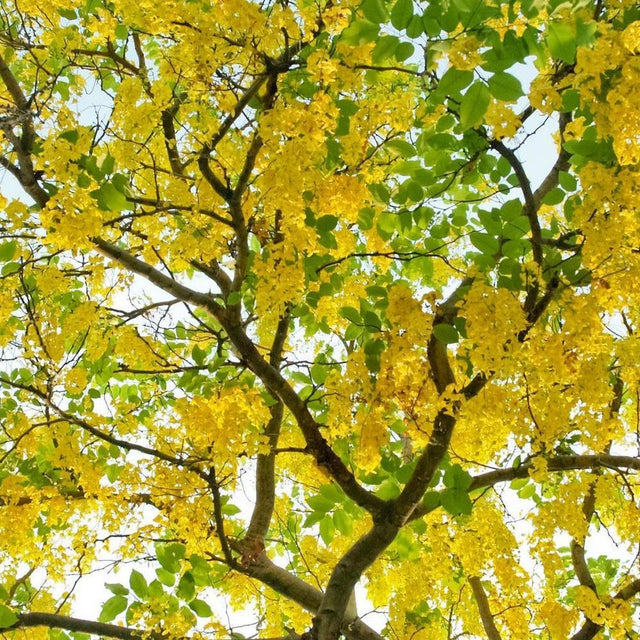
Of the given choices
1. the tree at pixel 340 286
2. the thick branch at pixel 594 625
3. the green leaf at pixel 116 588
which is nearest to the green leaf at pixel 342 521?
the tree at pixel 340 286

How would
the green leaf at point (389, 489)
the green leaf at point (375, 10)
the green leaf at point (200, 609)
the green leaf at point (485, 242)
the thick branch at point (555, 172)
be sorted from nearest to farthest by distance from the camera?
the green leaf at point (375, 10), the green leaf at point (485, 242), the thick branch at point (555, 172), the green leaf at point (389, 489), the green leaf at point (200, 609)

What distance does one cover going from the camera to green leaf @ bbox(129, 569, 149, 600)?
3391 millimetres

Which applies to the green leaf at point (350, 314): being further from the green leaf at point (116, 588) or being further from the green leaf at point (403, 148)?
the green leaf at point (116, 588)

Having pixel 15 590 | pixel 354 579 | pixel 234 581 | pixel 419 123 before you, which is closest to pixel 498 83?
pixel 419 123

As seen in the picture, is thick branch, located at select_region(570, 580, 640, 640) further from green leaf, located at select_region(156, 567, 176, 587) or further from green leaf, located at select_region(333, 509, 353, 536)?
green leaf, located at select_region(156, 567, 176, 587)

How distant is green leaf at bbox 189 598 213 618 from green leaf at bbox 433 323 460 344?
207 cm

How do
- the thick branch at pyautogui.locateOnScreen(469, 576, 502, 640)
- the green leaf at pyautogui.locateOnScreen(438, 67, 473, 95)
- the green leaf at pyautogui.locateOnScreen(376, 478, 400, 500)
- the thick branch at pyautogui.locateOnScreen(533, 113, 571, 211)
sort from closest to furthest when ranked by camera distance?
the green leaf at pyautogui.locateOnScreen(438, 67, 473, 95), the thick branch at pyautogui.locateOnScreen(533, 113, 571, 211), the green leaf at pyautogui.locateOnScreen(376, 478, 400, 500), the thick branch at pyautogui.locateOnScreen(469, 576, 502, 640)

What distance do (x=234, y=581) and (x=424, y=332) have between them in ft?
6.78

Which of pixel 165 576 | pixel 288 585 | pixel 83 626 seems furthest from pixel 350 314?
pixel 83 626

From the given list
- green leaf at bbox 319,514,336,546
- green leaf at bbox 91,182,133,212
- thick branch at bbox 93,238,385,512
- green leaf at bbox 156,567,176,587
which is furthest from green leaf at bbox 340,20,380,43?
green leaf at bbox 156,567,176,587

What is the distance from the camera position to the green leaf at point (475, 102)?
6.93 ft

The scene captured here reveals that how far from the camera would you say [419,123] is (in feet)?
9.70

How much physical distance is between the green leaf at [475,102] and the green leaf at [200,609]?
2835mm

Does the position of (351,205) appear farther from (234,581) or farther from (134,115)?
(234,581)
